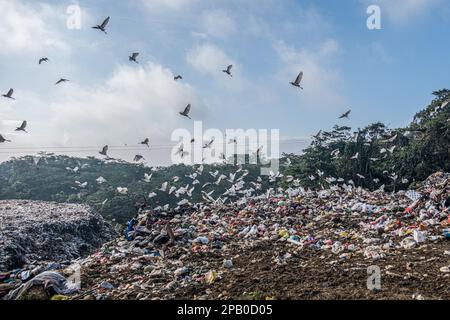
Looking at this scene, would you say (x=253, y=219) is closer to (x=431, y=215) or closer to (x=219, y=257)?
(x=219, y=257)

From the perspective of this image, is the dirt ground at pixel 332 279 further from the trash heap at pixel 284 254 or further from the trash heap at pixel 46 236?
the trash heap at pixel 46 236

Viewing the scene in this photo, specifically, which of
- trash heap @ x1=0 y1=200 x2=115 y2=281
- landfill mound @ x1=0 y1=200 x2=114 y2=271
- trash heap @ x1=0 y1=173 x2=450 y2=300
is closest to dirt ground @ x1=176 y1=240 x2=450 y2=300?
trash heap @ x1=0 y1=173 x2=450 y2=300

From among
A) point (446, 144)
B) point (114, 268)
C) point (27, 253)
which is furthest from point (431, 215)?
point (446, 144)

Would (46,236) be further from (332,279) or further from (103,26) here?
(332,279)

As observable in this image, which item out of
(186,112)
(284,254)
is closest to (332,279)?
(284,254)

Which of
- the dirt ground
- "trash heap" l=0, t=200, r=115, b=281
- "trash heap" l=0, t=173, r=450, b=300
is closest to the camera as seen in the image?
the dirt ground

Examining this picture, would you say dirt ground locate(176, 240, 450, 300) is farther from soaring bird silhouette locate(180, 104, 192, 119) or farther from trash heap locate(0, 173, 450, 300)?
soaring bird silhouette locate(180, 104, 192, 119)

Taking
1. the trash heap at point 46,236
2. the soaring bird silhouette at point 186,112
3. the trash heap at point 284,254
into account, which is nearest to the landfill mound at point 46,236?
the trash heap at point 46,236

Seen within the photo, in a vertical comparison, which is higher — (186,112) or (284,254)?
(186,112)
